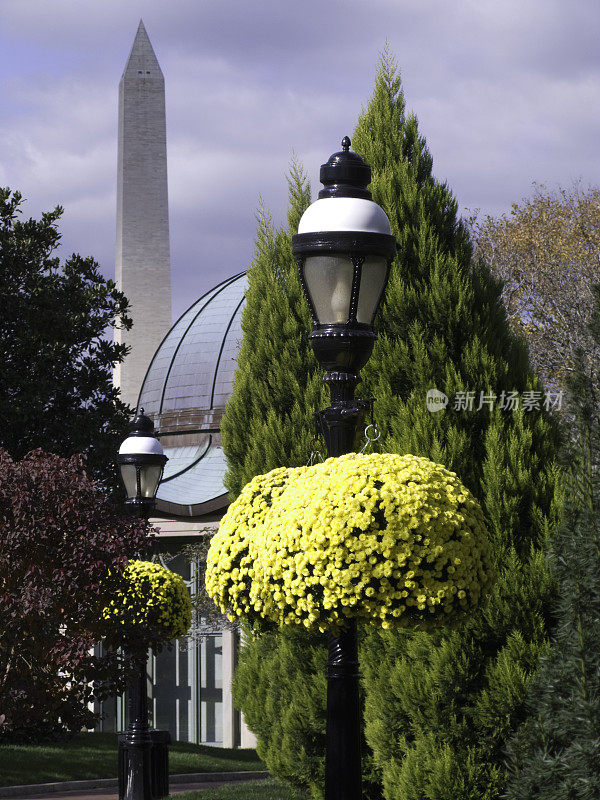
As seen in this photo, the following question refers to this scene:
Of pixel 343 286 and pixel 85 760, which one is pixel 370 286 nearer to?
pixel 343 286

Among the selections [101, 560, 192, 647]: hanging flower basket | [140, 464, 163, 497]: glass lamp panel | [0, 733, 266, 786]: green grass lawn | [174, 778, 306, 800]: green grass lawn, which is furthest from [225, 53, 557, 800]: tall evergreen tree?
[0, 733, 266, 786]: green grass lawn

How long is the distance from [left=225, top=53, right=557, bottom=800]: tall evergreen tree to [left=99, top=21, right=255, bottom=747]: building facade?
38.0 feet

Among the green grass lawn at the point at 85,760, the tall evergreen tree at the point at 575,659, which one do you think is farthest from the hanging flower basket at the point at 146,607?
the tall evergreen tree at the point at 575,659

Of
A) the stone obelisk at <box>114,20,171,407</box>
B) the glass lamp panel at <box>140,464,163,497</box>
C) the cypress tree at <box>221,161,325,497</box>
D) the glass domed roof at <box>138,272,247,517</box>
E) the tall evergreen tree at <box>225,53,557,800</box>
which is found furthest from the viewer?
the stone obelisk at <box>114,20,171,407</box>

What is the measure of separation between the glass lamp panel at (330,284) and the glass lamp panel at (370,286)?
73 millimetres

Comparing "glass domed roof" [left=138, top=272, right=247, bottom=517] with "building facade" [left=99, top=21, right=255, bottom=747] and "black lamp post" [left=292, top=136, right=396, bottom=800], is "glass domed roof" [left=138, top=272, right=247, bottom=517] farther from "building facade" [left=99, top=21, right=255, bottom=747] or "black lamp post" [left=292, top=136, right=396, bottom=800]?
"black lamp post" [left=292, top=136, right=396, bottom=800]

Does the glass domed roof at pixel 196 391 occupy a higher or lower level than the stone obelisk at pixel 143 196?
lower

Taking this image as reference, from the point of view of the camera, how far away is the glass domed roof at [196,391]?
1191 inches

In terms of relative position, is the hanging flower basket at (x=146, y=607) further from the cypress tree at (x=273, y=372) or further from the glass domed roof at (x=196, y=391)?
the glass domed roof at (x=196, y=391)

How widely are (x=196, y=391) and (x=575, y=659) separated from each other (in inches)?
1074

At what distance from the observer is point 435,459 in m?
8.30

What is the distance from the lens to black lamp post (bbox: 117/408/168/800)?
12.8 metres

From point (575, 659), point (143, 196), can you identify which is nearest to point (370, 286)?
point (575, 659)

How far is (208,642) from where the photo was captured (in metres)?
28.7
